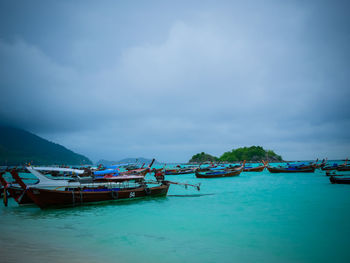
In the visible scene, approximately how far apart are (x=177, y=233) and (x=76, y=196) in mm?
7979

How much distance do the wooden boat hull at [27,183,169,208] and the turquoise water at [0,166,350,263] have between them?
0.51 metres

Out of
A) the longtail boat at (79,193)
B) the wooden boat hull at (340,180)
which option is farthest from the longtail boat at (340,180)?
the longtail boat at (79,193)

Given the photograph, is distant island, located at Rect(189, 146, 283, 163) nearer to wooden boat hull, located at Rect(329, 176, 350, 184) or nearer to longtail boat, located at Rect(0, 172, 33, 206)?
wooden boat hull, located at Rect(329, 176, 350, 184)

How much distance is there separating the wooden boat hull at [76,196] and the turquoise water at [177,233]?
1.68 ft

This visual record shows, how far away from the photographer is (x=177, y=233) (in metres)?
9.93

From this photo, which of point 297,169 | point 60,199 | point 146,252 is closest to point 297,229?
point 146,252

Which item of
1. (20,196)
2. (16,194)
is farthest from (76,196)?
(16,194)

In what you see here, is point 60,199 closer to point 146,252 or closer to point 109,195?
point 109,195

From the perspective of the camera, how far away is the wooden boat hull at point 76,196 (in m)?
13.6

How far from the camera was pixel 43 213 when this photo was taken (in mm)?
13141

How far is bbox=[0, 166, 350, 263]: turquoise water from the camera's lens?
24.5 feet

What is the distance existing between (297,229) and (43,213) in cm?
1370

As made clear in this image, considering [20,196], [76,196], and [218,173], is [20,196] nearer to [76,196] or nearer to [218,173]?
[76,196]

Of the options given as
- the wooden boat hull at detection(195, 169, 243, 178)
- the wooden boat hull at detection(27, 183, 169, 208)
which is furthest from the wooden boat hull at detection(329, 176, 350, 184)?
the wooden boat hull at detection(27, 183, 169, 208)
